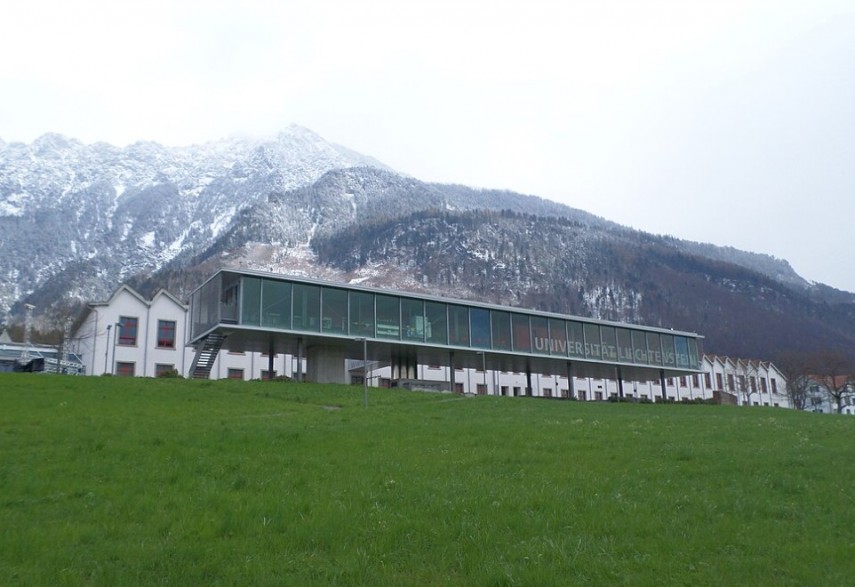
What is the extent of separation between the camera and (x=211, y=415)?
2708 centimetres

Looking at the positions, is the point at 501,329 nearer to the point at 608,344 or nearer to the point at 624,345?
the point at 608,344

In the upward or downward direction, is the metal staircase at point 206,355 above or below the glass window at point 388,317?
below

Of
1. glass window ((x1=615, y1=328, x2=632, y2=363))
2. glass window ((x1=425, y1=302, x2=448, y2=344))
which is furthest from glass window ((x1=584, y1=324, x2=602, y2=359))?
glass window ((x1=425, y1=302, x2=448, y2=344))

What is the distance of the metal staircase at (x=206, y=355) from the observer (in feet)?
163

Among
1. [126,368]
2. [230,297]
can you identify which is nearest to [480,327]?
[230,297]

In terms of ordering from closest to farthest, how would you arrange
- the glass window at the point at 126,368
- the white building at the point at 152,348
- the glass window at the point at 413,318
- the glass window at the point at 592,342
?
1. the glass window at the point at 413,318
2. the glass window at the point at 126,368
3. the white building at the point at 152,348
4. the glass window at the point at 592,342

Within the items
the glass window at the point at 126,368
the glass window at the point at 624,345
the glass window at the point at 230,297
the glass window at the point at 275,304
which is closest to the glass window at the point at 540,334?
the glass window at the point at 624,345

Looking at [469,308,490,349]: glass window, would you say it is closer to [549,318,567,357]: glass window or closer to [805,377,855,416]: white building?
[549,318,567,357]: glass window

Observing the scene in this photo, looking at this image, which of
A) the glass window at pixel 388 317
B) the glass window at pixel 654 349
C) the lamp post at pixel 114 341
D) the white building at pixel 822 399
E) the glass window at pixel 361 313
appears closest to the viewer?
the glass window at pixel 361 313

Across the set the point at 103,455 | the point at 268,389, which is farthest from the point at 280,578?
the point at 268,389

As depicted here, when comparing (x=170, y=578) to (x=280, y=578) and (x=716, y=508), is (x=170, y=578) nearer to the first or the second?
(x=280, y=578)

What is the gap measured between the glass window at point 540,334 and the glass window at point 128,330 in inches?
1285

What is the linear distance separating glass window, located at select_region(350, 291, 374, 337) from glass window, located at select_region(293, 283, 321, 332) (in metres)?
2.55

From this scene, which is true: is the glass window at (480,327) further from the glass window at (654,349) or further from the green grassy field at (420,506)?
the green grassy field at (420,506)
